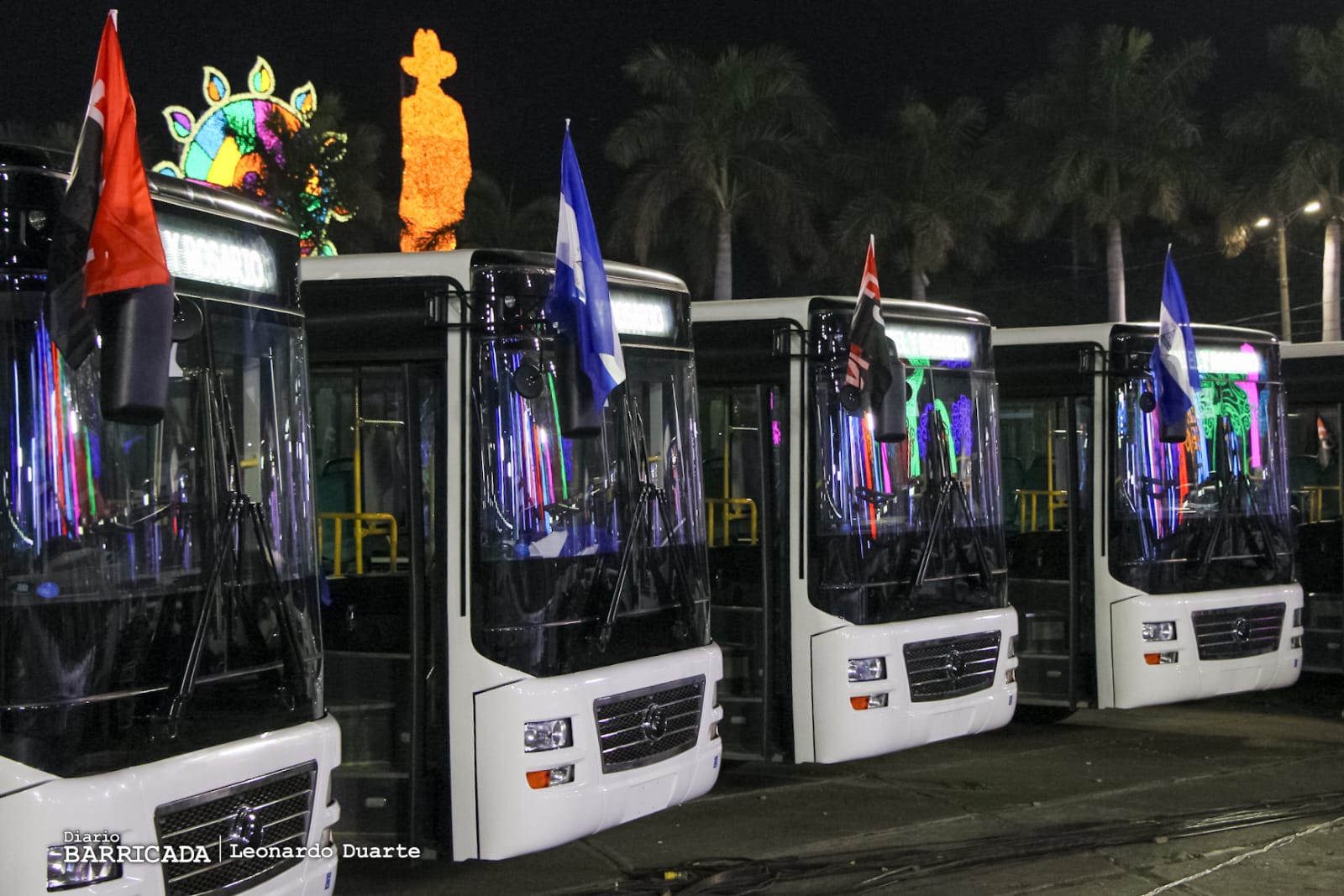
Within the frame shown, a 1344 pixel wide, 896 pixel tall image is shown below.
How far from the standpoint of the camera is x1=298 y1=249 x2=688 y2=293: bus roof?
23.1 ft

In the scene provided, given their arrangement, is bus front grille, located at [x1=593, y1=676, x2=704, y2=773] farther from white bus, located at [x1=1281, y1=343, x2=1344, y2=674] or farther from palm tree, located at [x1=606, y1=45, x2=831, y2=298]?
palm tree, located at [x1=606, y1=45, x2=831, y2=298]

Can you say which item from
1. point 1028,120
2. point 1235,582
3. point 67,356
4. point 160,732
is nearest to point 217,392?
point 67,356

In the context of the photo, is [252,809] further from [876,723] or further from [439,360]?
[876,723]

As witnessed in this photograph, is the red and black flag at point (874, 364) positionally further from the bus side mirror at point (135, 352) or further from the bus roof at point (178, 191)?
the bus side mirror at point (135, 352)

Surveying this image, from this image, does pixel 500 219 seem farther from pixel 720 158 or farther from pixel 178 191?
pixel 178 191

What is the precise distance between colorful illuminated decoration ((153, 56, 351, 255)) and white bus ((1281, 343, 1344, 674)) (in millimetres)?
19388

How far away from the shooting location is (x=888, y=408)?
8953 mm

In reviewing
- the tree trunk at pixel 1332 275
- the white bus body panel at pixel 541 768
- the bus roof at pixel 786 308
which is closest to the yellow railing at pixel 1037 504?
the bus roof at pixel 786 308

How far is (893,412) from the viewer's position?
8.94 meters

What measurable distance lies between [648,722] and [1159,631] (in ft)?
16.1

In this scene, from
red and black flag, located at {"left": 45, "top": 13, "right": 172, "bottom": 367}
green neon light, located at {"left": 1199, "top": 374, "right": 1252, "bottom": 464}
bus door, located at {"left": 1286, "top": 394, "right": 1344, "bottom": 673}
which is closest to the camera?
red and black flag, located at {"left": 45, "top": 13, "right": 172, "bottom": 367}

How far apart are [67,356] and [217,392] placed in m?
0.73

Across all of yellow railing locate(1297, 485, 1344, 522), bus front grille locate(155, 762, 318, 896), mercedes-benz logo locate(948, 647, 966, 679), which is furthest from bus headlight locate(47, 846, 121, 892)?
yellow railing locate(1297, 485, 1344, 522)

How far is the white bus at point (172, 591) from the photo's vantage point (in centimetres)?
453
